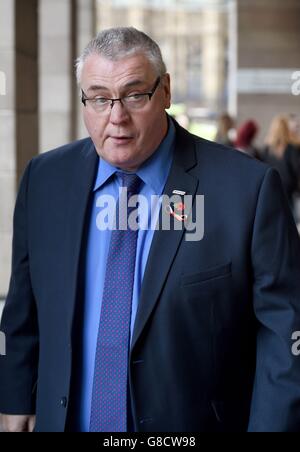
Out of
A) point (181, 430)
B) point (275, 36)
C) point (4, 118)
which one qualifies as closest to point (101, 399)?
point (181, 430)

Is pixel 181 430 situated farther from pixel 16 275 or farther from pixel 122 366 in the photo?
pixel 16 275

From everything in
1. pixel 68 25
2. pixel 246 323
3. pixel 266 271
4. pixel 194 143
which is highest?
pixel 68 25

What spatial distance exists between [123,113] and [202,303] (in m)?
0.62

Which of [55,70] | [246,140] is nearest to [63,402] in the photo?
[246,140]

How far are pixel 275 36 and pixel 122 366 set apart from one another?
18.4 m

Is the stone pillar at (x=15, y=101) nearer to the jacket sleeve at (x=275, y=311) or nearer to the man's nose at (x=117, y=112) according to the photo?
the man's nose at (x=117, y=112)

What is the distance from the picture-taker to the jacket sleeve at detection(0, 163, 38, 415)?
280cm

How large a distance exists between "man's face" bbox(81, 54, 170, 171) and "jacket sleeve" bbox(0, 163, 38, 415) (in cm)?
44

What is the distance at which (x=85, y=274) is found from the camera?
2.62m

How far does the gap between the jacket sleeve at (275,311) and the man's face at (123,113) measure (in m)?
0.40

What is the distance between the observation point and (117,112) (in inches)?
95.0

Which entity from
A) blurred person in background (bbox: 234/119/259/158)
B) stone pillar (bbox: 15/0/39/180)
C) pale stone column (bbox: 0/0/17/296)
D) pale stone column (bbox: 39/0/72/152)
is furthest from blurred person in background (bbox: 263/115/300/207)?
pale stone column (bbox: 39/0/72/152)

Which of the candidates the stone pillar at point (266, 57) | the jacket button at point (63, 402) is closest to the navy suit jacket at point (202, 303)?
the jacket button at point (63, 402)

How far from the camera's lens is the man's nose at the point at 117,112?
2414 millimetres
